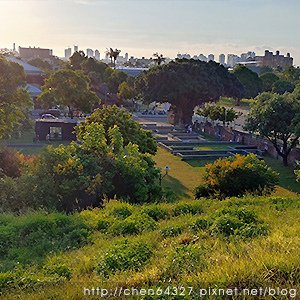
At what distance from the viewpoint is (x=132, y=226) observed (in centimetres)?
825

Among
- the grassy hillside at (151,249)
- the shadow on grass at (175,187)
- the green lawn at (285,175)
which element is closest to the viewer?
the grassy hillside at (151,249)

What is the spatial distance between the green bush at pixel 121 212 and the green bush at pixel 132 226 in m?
0.70

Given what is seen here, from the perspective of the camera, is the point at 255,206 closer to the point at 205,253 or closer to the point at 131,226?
the point at 131,226

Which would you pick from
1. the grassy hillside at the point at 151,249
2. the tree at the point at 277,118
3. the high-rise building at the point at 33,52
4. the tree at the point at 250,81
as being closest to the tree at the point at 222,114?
the tree at the point at 277,118

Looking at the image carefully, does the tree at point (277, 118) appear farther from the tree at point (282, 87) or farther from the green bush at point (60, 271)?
the tree at point (282, 87)

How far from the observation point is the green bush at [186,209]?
978 centimetres

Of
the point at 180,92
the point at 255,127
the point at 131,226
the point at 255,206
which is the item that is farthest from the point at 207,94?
the point at 131,226

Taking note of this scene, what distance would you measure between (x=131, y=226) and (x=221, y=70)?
95.4ft

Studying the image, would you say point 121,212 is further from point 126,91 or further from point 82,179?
point 126,91

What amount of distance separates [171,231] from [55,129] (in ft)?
70.3

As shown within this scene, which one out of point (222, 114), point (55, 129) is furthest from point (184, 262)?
point (222, 114)

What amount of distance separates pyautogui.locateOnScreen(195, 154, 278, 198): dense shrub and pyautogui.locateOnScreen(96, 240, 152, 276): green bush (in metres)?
8.50

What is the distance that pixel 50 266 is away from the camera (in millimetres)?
5977

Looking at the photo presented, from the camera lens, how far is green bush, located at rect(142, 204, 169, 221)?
9398 millimetres
